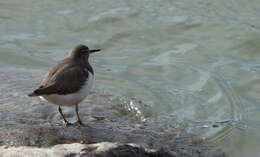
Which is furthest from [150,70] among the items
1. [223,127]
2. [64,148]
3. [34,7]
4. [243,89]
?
[64,148]

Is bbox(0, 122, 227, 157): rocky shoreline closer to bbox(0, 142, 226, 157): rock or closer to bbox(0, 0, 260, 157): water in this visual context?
bbox(0, 142, 226, 157): rock

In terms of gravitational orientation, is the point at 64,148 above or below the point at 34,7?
above

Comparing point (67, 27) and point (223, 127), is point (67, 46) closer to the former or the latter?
point (67, 27)

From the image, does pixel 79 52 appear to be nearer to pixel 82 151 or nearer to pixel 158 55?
pixel 82 151

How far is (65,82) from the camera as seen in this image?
6.61 m

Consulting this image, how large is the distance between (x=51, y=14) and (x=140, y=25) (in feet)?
7.59

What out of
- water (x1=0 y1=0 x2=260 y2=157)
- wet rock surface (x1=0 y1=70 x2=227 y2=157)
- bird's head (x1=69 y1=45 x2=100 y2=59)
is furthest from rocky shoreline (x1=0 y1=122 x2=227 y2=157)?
water (x1=0 y1=0 x2=260 y2=157)

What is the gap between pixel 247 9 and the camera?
13.3m

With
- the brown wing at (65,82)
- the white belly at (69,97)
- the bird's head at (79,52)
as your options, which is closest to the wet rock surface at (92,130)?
the white belly at (69,97)

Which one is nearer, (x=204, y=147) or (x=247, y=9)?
(x=204, y=147)

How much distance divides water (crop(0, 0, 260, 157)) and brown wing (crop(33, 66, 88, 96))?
39.0 inches

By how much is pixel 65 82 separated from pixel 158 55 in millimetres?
5230

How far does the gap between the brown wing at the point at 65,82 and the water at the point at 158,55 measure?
0.99 m

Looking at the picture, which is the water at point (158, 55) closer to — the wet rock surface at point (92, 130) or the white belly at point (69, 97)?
the wet rock surface at point (92, 130)
